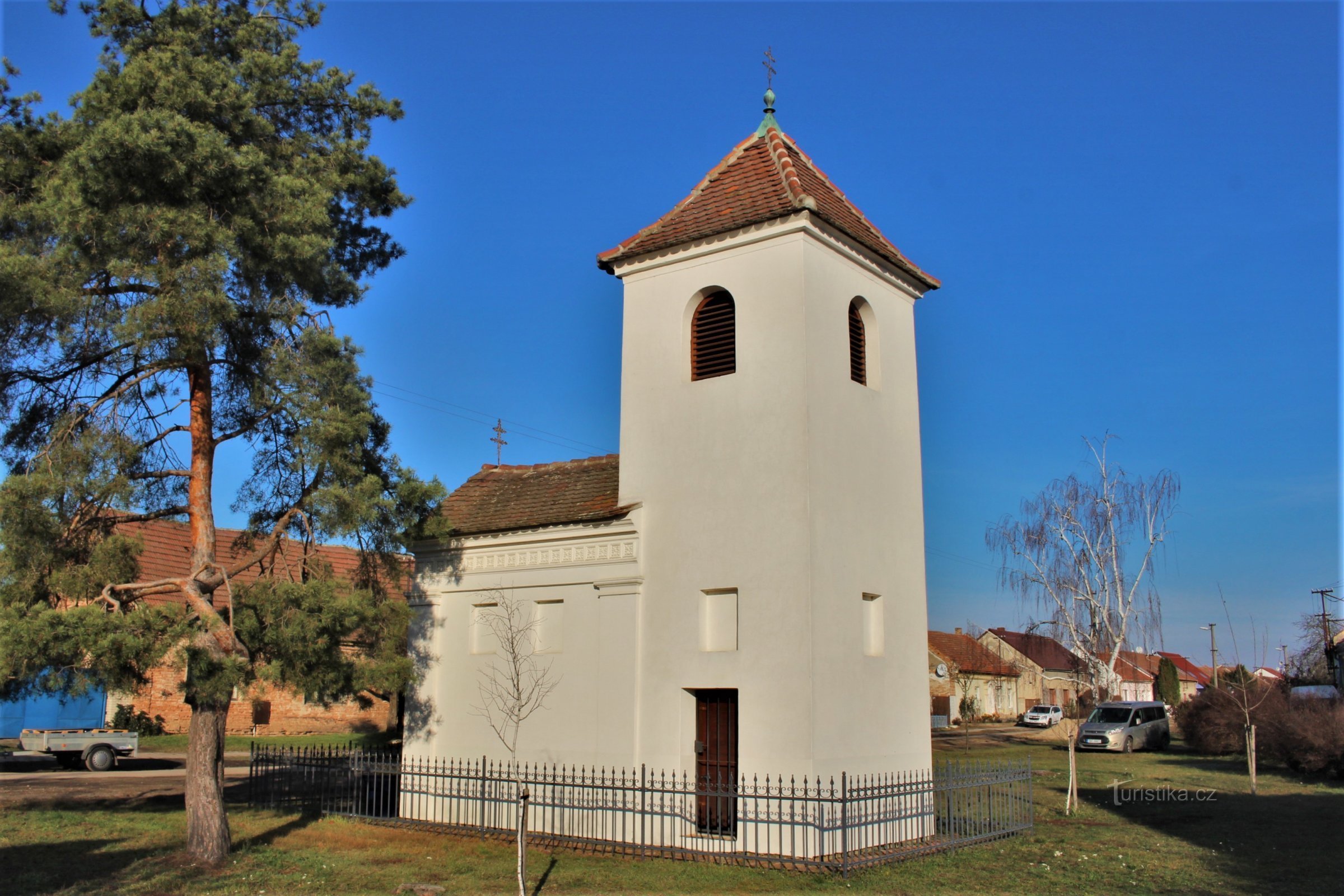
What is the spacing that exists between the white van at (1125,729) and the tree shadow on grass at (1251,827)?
507 inches

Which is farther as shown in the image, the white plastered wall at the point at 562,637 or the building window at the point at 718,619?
the white plastered wall at the point at 562,637

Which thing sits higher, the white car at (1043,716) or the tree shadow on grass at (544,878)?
the tree shadow on grass at (544,878)

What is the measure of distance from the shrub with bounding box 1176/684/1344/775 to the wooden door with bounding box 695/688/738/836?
2007 cm

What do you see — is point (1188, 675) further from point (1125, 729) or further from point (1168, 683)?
point (1125, 729)

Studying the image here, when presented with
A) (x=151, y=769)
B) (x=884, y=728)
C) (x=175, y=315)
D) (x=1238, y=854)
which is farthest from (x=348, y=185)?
(x=151, y=769)

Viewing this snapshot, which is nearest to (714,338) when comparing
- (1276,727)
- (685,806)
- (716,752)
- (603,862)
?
(716,752)

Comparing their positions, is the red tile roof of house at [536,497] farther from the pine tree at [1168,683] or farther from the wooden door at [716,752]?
the pine tree at [1168,683]

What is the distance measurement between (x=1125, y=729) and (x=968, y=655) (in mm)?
33666

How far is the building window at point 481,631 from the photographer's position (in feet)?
56.4

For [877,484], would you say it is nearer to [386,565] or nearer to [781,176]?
[781,176]

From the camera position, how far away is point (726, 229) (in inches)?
608

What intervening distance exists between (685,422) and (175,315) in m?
7.30

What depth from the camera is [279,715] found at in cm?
3828

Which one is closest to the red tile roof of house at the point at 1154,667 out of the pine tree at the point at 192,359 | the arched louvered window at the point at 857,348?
the arched louvered window at the point at 857,348
